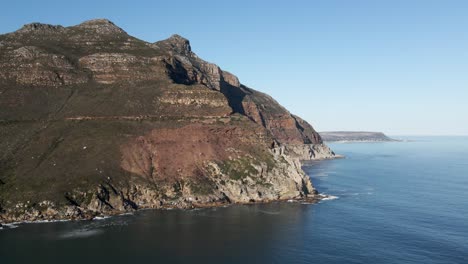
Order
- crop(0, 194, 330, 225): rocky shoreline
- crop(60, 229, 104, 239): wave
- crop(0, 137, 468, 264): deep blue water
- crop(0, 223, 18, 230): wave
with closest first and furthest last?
crop(0, 137, 468, 264): deep blue water < crop(60, 229, 104, 239): wave < crop(0, 223, 18, 230): wave < crop(0, 194, 330, 225): rocky shoreline

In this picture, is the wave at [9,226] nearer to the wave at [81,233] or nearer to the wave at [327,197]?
the wave at [81,233]

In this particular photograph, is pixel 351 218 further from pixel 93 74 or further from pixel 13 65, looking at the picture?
pixel 13 65

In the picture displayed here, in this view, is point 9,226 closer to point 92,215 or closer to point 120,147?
point 92,215

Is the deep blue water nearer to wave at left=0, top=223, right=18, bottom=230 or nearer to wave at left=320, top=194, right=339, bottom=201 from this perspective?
wave at left=0, top=223, right=18, bottom=230

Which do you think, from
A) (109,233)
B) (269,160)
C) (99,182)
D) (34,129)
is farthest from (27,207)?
(269,160)

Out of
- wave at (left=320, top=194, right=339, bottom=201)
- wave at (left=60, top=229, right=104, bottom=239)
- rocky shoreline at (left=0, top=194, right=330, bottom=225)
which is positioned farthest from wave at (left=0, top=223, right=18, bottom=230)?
wave at (left=320, top=194, right=339, bottom=201)

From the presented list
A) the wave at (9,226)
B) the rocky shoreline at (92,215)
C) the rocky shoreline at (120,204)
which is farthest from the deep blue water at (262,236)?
the rocky shoreline at (120,204)

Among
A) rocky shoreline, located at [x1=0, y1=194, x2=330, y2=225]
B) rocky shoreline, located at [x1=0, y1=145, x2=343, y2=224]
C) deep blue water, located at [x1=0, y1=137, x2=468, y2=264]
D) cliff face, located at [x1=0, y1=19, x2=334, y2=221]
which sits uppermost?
cliff face, located at [x1=0, y1=19, x2=334, y2=221]
